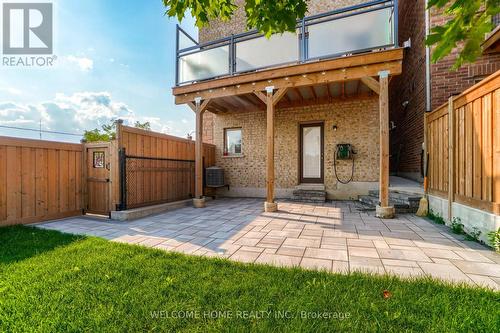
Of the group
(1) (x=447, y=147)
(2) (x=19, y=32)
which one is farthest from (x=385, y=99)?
(2) (x=19, y=32)

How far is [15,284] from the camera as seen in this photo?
205cm

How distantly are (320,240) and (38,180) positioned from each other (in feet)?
17.7

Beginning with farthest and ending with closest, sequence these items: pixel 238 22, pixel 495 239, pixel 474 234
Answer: pixel 238 22 < pixel 474 234 < pixel 495 239

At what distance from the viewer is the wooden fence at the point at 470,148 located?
2.85 m

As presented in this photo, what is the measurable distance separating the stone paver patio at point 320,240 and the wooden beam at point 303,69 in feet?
11.0

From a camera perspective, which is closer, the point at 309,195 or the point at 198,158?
the point at 198,158

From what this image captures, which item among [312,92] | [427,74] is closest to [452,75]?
[427,74]

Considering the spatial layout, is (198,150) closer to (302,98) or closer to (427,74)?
(302,98)

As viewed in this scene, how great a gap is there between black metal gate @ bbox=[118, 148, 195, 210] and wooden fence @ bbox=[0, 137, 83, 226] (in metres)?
1.19

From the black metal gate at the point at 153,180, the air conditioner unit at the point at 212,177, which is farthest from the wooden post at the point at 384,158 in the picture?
the black metal gate at the point at 153,180

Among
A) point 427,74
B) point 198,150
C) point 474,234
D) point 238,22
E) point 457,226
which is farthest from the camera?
point 238,22

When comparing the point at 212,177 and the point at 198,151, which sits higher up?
the point at 198,151

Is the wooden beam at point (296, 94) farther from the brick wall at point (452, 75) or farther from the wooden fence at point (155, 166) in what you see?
the wooden fence at point (155, 166)

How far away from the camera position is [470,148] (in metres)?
3.37
